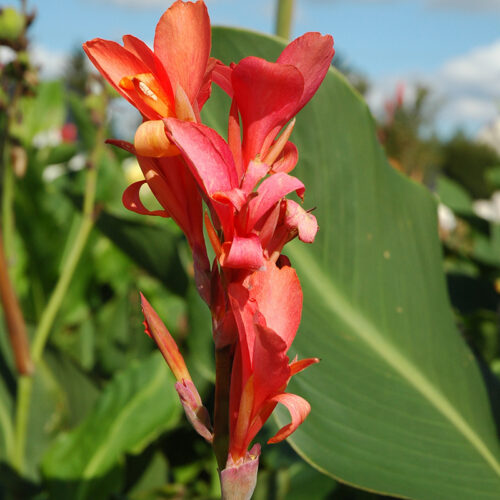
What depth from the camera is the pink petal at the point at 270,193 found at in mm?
449

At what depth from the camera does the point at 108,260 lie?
2424 mm

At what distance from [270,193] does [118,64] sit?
162mm

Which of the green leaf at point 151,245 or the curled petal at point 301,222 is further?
the green leaf at point 151,245

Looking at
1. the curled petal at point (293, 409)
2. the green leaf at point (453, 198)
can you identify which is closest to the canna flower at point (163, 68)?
the curled petal at point (293, 409)

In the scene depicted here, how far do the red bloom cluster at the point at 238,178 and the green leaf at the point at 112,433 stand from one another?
0.92m

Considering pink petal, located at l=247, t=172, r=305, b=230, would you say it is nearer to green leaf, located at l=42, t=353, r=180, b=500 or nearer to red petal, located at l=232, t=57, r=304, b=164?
red petal, located at l=232, t=57, r=304, b=164

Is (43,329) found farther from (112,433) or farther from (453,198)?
(453,198)

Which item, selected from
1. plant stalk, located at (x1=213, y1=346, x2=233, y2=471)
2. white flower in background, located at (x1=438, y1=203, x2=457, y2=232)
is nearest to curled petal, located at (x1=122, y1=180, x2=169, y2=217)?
plant stalk, located at (x1=213, y1=346, x2=233, y2=471)

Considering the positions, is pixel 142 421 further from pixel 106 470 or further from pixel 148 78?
pixel 148 78

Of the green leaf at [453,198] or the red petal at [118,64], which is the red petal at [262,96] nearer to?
the red petal at [118,64]

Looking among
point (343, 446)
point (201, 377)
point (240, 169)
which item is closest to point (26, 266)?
point (201, 377)

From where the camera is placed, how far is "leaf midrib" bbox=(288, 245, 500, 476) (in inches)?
42.4

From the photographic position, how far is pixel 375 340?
111 cm


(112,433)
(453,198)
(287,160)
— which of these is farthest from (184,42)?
(453,198)
